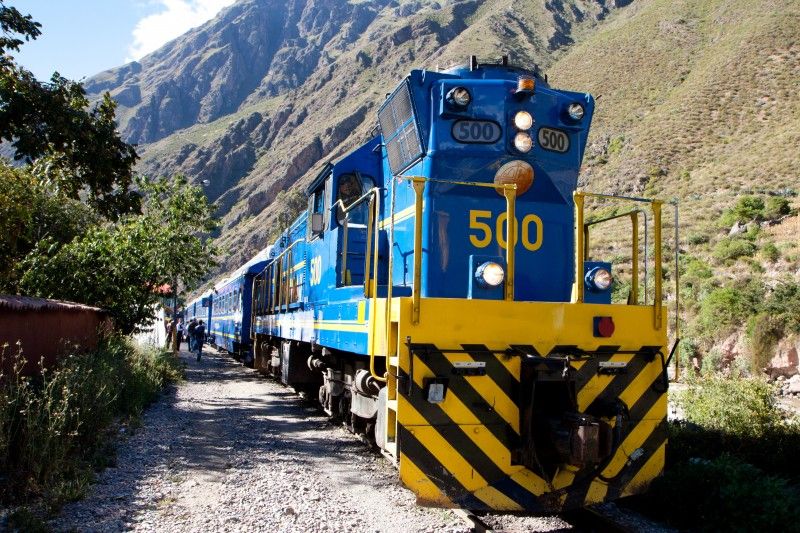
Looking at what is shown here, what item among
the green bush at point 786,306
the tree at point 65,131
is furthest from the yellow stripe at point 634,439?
the green bush at point 786,306

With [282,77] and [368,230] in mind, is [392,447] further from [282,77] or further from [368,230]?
[282,77]

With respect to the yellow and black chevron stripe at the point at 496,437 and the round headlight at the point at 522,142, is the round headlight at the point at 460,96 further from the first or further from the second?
the yellow and black chevron stripe at the point at 496,437

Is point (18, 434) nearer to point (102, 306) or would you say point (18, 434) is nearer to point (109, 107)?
point (109, 107)

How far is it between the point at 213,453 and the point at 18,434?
2.10 m

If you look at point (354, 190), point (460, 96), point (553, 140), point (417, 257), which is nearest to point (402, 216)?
point (460, 96)

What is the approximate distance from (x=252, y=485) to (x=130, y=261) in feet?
36.4

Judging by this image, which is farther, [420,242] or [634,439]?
[634,439]

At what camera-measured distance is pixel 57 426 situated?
6320 mm

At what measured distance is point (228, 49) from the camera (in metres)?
160

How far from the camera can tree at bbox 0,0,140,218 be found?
31.1 ft

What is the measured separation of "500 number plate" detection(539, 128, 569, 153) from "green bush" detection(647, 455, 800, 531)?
314 centimetres

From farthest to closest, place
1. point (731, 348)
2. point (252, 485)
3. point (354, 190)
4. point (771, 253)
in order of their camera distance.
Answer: point (771, 253)
point (731, 348)
point (354, 190)
point (252, 485)

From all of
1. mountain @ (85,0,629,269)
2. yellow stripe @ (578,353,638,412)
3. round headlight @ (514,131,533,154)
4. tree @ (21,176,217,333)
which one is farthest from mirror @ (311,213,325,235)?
mountain @ (85,0,629,269)

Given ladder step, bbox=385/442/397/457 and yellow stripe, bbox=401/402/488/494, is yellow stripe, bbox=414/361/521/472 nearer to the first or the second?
yellow stripe, bbox=401/402/488/494
